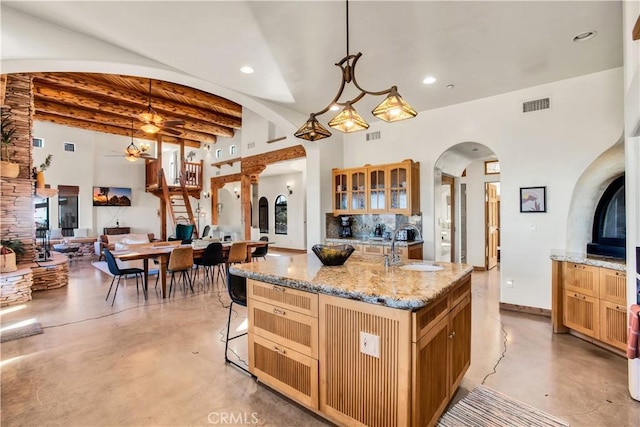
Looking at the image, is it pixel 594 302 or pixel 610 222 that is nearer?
pixel 594 302

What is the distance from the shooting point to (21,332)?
347 centimetres

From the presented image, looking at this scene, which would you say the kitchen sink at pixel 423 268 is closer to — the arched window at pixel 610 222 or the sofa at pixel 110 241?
the arched window at pixel 610 222

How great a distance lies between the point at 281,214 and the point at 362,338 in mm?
9889

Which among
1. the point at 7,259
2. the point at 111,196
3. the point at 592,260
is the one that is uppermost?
the point at 111,196

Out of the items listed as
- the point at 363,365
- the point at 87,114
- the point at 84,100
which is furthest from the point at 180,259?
the point at 87,114

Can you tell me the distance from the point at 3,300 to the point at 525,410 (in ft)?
21.1

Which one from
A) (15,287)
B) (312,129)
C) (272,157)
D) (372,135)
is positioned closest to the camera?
(312,129)

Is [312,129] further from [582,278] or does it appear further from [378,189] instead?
[582,278]

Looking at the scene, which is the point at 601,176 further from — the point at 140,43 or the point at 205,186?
the point at 205,186

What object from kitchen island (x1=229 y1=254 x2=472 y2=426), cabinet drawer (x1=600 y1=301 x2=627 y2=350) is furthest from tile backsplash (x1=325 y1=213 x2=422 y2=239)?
kitchen island (x1=229 y1=254 x2=472 y2=426)

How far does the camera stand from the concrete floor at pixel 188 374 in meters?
2.10

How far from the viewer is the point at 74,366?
Result: 8.99 ft

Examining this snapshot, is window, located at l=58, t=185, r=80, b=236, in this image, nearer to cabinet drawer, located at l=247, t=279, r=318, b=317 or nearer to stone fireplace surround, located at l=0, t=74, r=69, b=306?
stone fireplace surround, located at l=0, t=74, r=69, b=306

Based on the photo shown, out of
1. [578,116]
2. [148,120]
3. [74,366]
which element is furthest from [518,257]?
[148,120]
